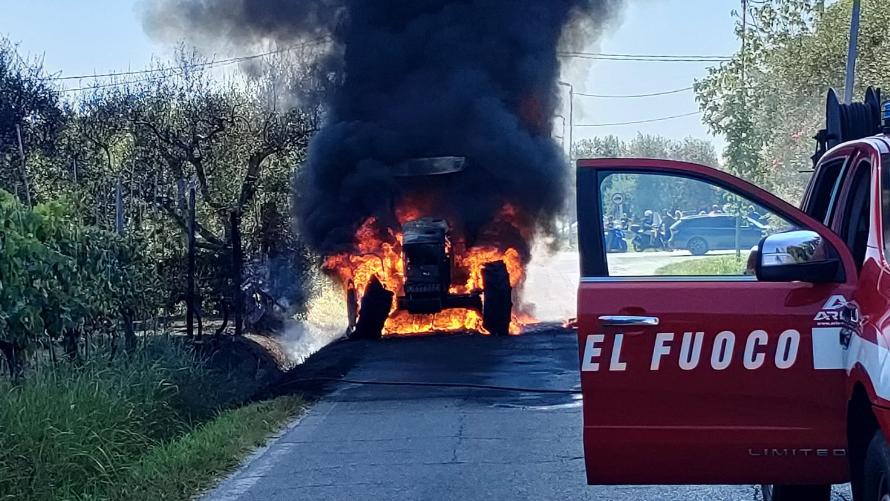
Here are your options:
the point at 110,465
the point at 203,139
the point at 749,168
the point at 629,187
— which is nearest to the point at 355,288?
the point at 203,139

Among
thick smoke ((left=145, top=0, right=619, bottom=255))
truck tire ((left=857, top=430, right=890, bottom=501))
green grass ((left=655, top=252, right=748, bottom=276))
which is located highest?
thick smoke ((left=145, top=0, right=619, bottom=255))

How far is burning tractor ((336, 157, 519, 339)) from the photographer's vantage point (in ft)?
60.3

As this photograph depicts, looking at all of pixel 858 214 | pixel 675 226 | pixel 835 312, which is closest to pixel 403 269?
pixel 675 226

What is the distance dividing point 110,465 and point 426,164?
14.2 m

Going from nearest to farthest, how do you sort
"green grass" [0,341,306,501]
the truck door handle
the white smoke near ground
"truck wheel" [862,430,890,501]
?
"truck wheel" [862,430,890,501], the truck door handle, "green grass" [0,341,306,501], the white smoke near ground

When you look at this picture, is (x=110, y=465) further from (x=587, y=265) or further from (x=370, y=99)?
(x=370, y=99)

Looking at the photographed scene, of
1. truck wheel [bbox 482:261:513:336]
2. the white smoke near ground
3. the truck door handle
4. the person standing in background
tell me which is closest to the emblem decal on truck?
the truck door handle

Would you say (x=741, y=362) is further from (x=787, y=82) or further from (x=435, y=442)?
(x=787, y=82)

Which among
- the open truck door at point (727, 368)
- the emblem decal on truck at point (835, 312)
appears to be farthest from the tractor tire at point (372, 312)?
the emblem decal on truck at point (835, 312)

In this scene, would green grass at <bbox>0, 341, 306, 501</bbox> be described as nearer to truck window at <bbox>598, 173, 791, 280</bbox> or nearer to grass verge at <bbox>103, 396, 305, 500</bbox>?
grass verge at <bbox>103, 396, 305, 500</bbox>

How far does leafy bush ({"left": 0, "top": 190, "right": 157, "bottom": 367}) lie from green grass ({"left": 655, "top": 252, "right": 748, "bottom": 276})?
539 centimetres

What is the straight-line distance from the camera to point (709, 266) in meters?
4.74

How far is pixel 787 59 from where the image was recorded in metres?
23.6

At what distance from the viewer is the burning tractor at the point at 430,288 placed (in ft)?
60.3
